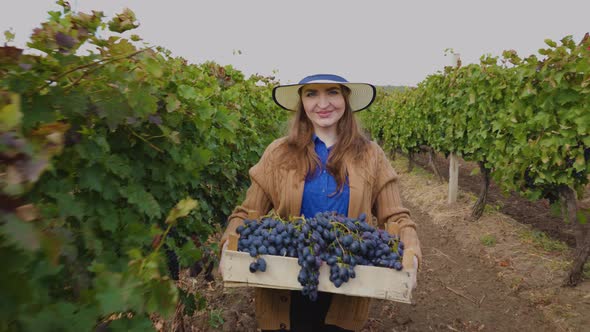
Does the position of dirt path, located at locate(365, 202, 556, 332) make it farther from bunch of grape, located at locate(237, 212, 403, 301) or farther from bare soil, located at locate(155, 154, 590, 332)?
bunch of grape, located at locate(237, 212, 403, 301)

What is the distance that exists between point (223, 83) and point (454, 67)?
516 cm

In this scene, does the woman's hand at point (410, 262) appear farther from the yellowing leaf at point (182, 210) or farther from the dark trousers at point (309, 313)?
the yellowing leaf at point (182, 210)

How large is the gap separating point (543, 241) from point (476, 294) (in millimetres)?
1898

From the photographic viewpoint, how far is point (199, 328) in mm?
3930

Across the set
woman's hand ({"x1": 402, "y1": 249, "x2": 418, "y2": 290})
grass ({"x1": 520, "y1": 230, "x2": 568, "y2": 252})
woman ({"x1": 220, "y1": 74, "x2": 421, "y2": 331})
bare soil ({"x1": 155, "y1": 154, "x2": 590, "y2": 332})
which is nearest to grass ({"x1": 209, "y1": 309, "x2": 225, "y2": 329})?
bare soil ({"x1": 155, "y1": 154, "x2": 590, "y2": 332})

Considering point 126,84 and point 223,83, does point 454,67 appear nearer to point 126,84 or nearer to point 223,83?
point 223,83

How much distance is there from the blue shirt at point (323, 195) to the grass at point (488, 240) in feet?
16.0

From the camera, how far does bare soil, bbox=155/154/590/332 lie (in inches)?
171

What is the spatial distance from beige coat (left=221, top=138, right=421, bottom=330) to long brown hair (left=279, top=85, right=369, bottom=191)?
0.16 ft

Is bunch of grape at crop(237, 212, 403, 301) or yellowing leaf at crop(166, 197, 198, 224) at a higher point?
yellowing leaf at crop(166, 197, 198, 224)

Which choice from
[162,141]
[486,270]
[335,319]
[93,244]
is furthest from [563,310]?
[93,244]

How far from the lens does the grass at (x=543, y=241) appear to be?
6.18m

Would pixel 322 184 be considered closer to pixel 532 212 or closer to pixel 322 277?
pixel 322 277

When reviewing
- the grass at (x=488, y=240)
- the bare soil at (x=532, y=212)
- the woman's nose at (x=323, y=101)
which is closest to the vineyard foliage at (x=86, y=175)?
the woman's nose at (x=323, y=101)
